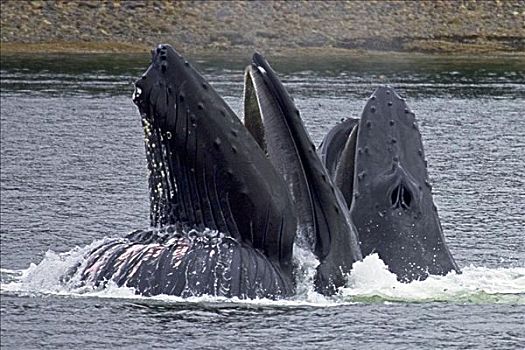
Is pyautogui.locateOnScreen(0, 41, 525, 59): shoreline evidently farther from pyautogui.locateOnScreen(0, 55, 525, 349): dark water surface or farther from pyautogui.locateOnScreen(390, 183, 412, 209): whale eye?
pyautogui.locateOnScreen(390, 183, 412, 209): whale eye

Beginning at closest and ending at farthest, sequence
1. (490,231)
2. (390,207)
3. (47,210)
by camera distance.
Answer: (390,207)
(490,231)
(47,210)

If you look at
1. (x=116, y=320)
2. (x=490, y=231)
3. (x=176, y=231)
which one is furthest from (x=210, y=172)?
(x=490, y=231)

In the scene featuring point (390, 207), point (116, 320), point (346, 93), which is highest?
point (346, 93)

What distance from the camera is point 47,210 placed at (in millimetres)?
18172

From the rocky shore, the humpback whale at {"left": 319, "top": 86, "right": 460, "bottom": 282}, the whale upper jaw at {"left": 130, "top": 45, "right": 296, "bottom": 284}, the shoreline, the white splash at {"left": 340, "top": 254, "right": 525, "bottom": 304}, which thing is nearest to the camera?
the whale upper jaw at {"left": 130, "top": 45, "right": 296, "bottom": 284}

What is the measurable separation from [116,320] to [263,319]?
95cm

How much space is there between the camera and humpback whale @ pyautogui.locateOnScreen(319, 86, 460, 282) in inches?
463

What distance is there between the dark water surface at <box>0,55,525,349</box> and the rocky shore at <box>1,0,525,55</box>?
11.2m

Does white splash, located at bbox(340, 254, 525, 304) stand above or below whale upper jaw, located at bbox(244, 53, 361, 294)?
below

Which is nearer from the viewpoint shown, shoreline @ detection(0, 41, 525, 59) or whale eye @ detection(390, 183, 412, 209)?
whale eye @ detection(390, 183, 412, 209)

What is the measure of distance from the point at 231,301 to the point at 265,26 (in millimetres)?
42935

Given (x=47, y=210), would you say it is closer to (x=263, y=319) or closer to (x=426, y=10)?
(x=263, y=319)

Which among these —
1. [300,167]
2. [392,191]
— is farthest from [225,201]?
[392,191]

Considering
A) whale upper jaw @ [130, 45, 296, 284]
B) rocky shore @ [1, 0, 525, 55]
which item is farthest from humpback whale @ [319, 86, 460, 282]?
rocky shore @ [1, 0, 525, 55]
